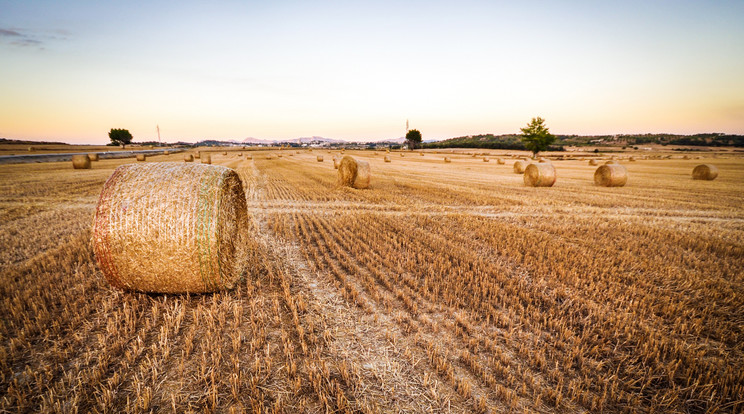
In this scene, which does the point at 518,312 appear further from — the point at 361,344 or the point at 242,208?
the point at 242,208

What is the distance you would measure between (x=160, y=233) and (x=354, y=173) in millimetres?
12379

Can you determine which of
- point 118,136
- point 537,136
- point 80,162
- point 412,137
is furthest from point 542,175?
point 118,136

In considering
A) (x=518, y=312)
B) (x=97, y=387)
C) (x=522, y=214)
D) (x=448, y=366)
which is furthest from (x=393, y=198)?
(x=97, y=387)

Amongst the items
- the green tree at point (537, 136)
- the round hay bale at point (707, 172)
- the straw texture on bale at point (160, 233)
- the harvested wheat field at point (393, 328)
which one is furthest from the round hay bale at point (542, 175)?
the green tree at point (537, 136)

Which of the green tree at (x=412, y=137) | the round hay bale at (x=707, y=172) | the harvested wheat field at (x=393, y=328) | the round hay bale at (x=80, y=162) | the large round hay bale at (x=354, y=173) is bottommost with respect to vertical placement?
the harvested wheat field at (x=393, y=328)

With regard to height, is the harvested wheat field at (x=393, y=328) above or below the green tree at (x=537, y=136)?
below

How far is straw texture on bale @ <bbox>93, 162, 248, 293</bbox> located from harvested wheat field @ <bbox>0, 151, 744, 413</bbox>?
10.4 inches

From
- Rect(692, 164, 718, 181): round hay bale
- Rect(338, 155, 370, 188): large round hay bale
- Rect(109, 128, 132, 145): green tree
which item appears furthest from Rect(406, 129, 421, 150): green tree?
Rect(109, 128, 132, 145): green tree

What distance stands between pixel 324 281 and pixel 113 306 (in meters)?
3.16

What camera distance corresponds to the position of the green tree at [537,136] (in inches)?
2598

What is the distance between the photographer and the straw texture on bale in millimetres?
4449

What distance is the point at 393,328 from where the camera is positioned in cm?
408

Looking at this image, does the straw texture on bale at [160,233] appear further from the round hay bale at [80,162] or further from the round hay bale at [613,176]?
the round hay bale at [80,162]

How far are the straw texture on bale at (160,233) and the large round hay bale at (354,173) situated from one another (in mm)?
11596
